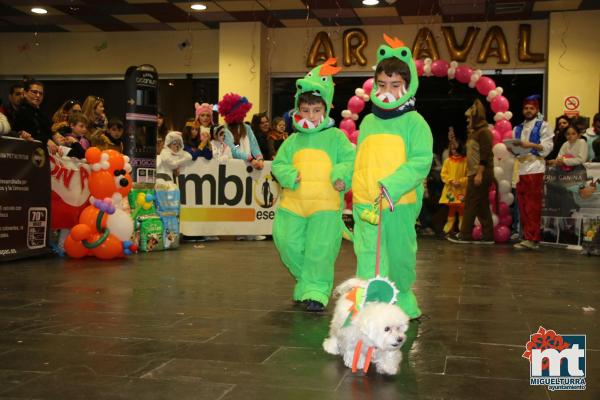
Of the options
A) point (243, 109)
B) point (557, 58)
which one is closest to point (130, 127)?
point (243, 109)

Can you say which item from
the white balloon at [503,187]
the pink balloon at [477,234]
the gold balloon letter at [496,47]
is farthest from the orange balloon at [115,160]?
the gold balloon letter at [496,47]

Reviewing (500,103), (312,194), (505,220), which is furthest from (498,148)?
(312,194)

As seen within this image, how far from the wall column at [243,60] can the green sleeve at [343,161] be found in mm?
8461

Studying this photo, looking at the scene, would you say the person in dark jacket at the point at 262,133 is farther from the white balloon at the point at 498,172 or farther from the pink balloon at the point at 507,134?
the pink balloon at the point at 507,134

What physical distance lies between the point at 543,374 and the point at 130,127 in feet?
18.4

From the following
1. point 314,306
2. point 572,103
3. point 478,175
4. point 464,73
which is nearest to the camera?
point 314,306

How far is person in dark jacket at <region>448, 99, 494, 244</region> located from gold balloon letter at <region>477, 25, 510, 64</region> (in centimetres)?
343

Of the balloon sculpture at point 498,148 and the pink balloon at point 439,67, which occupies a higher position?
the pink balloon at point 439,67

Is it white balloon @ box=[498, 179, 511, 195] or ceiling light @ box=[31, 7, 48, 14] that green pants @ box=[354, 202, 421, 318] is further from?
ceiling light @ box=[31, 7, 48, 14]

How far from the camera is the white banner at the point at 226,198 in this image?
28.7 feet

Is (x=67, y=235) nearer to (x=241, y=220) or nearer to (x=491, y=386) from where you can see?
(x=241, y=220)

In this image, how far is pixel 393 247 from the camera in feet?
11.6

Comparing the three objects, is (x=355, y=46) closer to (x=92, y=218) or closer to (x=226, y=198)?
(x=226, y=198)

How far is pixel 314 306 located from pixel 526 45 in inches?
367
